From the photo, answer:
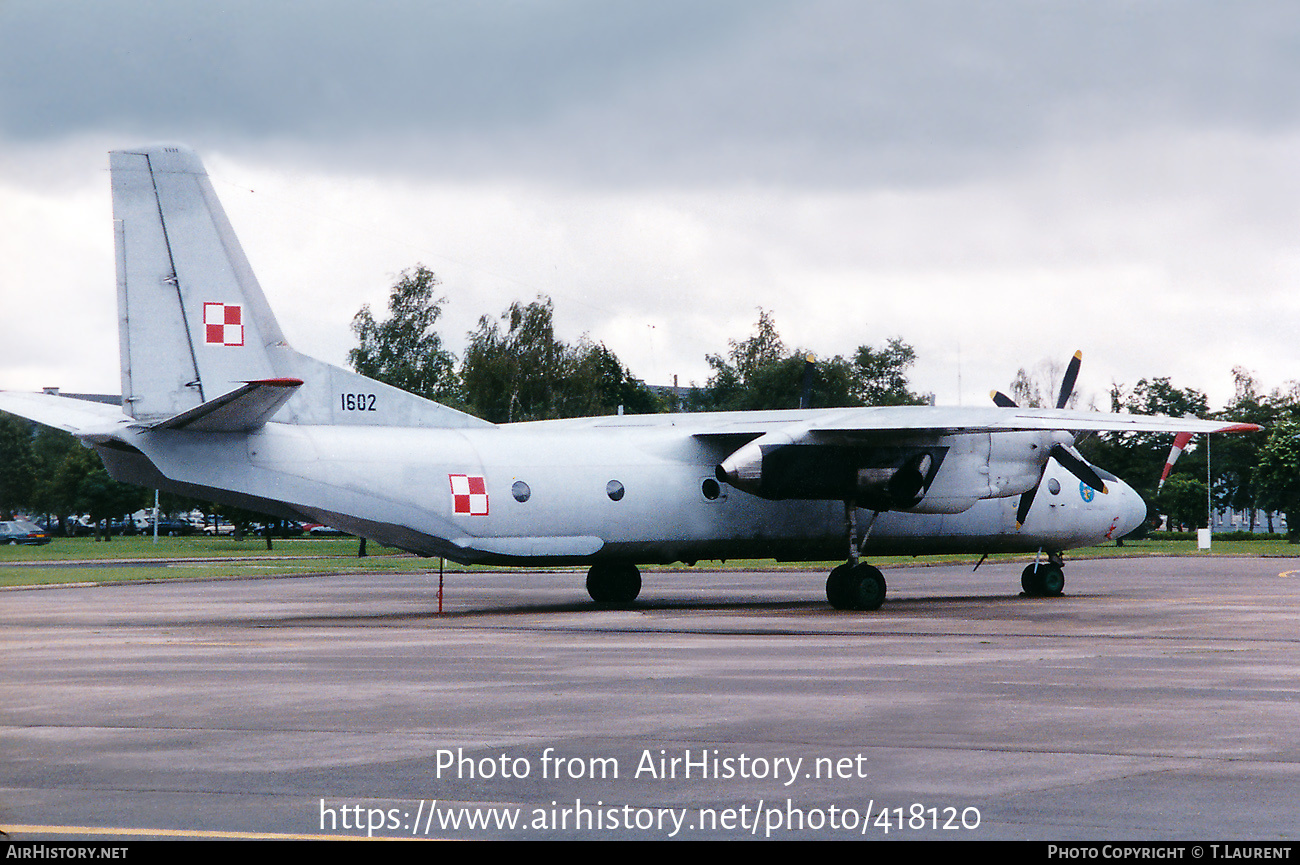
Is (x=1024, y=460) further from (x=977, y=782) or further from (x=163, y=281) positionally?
(x=977, y=782)

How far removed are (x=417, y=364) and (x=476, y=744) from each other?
72664 millimetres

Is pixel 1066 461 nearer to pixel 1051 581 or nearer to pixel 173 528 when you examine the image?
pixel 1051 581

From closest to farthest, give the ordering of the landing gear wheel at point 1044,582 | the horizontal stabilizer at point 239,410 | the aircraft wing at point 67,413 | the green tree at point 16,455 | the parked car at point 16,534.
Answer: the horizontal stabilizer at point 239,410, the aircraft wing at point 67,413, the landing gear wheel at point 1044,582, the green tree at point 16,455, the parked car at point 16,534

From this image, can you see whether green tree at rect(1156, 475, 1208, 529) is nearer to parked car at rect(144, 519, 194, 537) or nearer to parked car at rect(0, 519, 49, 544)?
parked car at rect(0, 519, 49, 544)

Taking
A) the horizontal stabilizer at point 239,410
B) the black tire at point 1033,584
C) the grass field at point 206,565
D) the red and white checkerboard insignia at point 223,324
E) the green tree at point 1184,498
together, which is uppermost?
Answer: the red and white checkerboard insignia at point 223,324

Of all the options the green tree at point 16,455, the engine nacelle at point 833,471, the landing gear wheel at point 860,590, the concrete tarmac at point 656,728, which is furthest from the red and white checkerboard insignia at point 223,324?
the green tree at point 16,455

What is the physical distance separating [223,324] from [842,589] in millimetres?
12453

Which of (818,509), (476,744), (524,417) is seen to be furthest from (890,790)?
(524,417)

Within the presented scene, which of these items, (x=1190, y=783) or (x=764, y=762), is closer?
(x=1190, y=783)

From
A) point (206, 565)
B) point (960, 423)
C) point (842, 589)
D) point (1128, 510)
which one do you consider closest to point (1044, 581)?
point (1128, 510)

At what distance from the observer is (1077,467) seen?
28.4 meters

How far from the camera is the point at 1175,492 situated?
4126 inches

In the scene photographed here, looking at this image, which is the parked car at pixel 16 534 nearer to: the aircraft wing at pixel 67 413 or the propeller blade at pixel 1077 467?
the aircraft wing at pixel 67 413

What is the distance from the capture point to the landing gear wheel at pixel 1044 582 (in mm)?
29953
